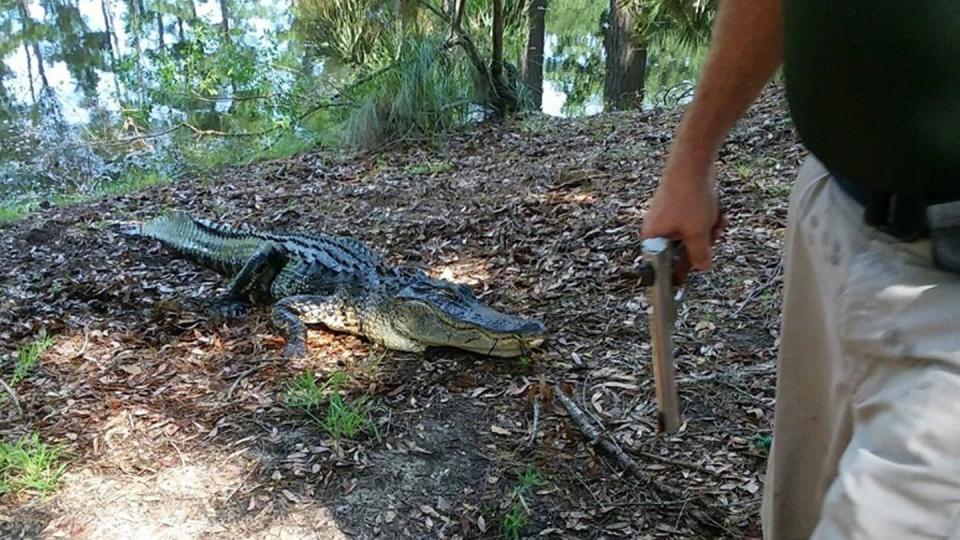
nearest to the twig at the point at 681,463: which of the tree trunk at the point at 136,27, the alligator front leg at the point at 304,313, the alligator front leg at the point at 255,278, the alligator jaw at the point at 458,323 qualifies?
the alligator jaw at the point at 458,323

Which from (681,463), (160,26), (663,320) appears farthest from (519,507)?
(160,26)

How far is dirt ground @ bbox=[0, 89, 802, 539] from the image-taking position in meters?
2.21

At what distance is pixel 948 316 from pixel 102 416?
2737mm

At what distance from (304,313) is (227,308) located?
520mm

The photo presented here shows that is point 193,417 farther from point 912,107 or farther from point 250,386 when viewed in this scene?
point 912,107

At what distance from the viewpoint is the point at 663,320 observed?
1272 millimetres

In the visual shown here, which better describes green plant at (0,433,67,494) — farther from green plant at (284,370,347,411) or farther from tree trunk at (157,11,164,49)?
tree trunk at (157,11,164,49)

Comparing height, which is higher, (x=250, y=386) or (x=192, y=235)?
(x=192, y=235)

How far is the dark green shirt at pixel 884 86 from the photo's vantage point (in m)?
0.83

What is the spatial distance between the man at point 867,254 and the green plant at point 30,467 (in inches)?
A: 87.7

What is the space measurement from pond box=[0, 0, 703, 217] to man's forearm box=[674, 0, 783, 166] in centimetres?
650

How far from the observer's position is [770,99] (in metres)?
5.87

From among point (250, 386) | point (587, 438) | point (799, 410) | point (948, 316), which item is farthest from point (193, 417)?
point (948, 316)

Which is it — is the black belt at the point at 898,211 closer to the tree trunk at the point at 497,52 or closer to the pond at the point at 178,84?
the tree trunk at the point at 497,52
